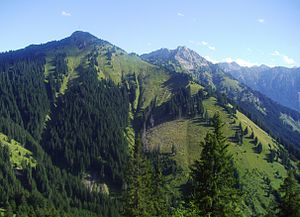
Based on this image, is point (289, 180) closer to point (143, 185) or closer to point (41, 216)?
point (143, 185)

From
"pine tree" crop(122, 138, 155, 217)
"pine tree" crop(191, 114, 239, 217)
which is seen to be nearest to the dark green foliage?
"pine tree" crop(122, 138, 155, 217)

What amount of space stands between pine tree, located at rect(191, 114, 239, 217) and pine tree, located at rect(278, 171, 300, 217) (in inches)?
362

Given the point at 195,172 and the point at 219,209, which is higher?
the point at 195,172

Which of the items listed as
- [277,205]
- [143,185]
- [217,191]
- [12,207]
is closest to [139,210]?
[143,185]

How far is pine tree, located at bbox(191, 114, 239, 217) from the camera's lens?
121 ft

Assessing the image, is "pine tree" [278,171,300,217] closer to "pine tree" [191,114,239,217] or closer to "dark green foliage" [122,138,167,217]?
"pine tree" [191,114,239,217]

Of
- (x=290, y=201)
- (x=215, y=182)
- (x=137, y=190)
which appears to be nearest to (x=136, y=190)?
(x=137, y=190)

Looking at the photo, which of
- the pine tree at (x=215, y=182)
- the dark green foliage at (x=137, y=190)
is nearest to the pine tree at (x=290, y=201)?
the pine tree at (x=215, y=182)

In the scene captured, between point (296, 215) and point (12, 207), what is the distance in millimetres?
171668

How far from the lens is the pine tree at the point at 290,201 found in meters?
43.5

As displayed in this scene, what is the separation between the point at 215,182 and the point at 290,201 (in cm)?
1195

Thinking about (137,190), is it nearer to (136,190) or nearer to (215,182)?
(136,190)

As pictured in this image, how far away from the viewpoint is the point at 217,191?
121 ft

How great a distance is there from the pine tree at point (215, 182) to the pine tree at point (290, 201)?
362 inches
